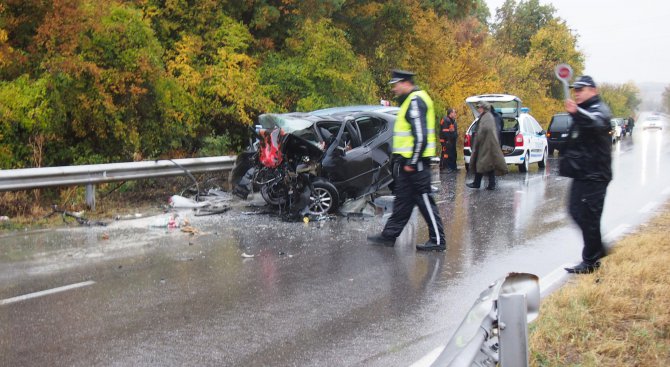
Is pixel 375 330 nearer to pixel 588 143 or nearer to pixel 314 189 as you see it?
pixel 588 143

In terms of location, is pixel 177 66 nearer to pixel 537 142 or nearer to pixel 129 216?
pixel 129 216

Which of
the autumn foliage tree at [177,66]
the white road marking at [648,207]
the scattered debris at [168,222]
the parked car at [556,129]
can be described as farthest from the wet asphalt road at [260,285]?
the parked car at [556,129]

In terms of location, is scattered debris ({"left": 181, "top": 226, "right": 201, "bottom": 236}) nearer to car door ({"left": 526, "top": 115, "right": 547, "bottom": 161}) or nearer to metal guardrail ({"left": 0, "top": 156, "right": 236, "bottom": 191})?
metal guardrail ({"left": 0, "top": 156, "right": 236, "bottom": 191})

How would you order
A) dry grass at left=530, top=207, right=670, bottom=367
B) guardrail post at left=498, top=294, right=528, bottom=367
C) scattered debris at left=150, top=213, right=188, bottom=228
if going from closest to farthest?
1. guardrail post at left=498, top=294, right=528, bottom=367
2. dry grass at left=530, top=207, right=670, bottom=367
3. scattered debris at left=150, top=213, right=188, bottom=228

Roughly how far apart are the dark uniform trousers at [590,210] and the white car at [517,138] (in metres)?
11.1

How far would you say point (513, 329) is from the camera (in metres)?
2.38

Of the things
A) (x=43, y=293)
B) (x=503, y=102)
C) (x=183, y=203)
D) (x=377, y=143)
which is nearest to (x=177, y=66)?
(x=183, y=203)

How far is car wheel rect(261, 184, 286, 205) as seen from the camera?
10805mm

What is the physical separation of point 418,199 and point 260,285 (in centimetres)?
247

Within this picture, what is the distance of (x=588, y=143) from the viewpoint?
6.32m

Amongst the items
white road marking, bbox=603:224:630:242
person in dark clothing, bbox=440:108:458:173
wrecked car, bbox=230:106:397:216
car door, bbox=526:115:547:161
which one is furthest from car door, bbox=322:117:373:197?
car door, bbox=526:115:547:161

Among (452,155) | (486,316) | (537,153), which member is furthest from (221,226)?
(537,153)

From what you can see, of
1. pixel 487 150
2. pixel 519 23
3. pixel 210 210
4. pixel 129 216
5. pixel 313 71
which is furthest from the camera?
pixel 519 23

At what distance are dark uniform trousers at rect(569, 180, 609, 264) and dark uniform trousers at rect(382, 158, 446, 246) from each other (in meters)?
1.85
